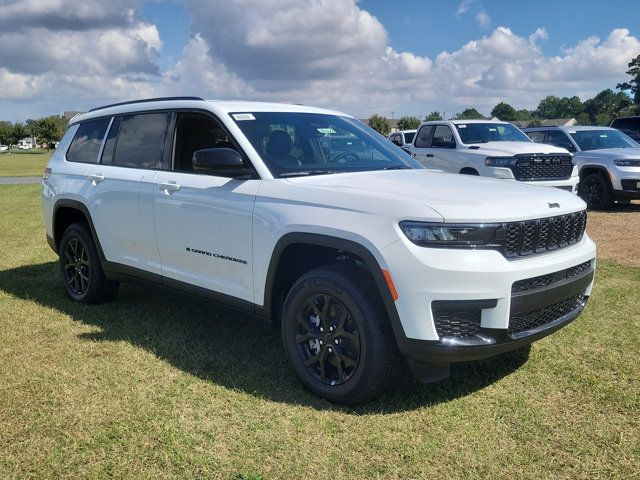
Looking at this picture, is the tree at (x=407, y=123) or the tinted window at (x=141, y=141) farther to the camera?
the tree at (x=407, y=123)

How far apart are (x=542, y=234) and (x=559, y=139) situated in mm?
11269

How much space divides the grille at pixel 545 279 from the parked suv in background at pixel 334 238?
0.05 feet

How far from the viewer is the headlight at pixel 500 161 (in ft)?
35.5

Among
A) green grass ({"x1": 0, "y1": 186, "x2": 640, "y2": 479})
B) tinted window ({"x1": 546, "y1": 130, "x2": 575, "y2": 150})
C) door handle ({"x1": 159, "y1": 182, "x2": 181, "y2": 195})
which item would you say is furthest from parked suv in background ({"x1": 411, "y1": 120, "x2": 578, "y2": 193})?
door handle ({"x1": 159, "y1": 182, "x2": 181, "y2": 195})

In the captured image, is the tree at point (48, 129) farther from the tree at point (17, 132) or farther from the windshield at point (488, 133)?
the windshield at point (488, 133)

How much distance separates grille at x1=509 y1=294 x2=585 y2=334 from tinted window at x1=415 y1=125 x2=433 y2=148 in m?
9.12

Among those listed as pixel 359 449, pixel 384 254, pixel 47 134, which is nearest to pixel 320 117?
pixel 384 254

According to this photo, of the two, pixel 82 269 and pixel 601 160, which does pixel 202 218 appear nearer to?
pixel 82 269

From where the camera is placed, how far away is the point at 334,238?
351 cm

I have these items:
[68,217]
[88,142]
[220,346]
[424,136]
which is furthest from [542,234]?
[424,136]

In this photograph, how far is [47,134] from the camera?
89.9 m

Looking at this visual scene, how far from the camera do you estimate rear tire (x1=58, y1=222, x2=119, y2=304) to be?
5680 millimetres

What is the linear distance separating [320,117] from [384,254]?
6.49 ft

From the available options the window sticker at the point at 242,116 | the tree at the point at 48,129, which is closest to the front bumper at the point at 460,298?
the window sticker at the point at 242,116
